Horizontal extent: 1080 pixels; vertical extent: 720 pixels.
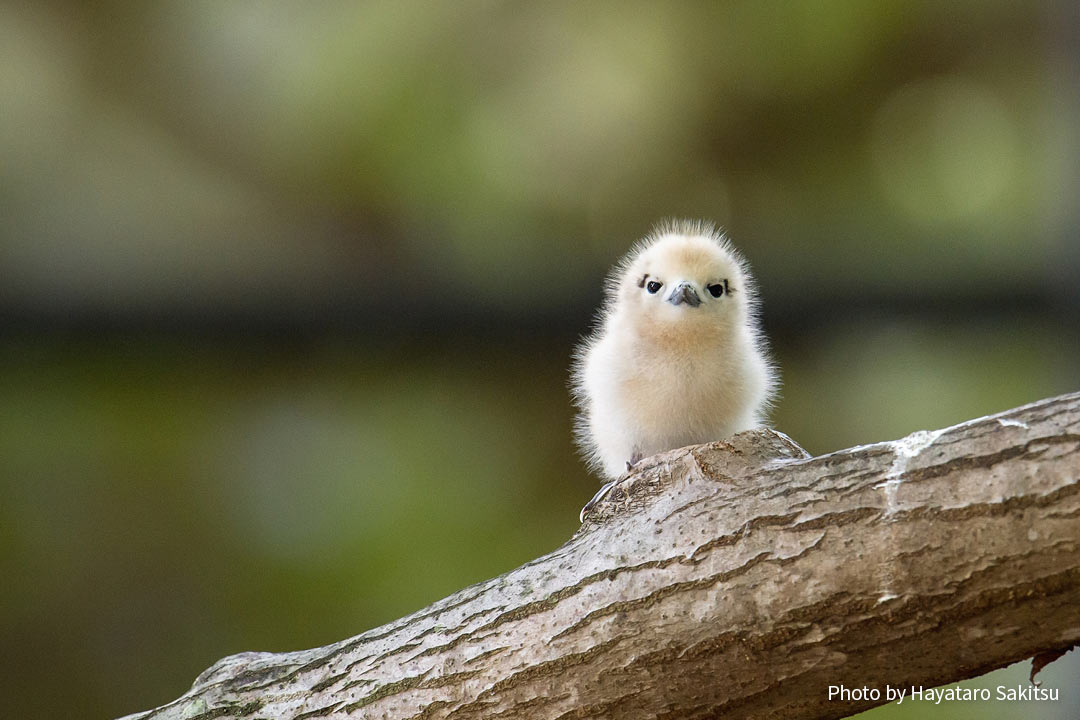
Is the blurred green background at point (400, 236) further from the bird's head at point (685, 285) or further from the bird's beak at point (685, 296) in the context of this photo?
the bird's beak at point (685, 296)

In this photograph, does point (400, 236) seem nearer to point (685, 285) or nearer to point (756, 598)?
point (685, 285)

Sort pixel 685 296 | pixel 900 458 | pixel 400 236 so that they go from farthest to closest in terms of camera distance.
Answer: pixel 400 236
pixel 685 296
pixel 900 458

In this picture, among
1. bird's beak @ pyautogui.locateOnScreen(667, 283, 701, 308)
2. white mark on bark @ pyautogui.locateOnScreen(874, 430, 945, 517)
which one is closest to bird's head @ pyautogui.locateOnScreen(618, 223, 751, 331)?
bird's beak @ pyautogui.locateOnScreen(667, 283, 701, 308)

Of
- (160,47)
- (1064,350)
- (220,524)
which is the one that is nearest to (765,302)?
(1064,350)

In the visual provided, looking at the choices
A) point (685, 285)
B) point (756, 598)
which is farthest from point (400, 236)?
point (756, 598)

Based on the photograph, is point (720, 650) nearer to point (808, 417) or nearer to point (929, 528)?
point (929, 528)

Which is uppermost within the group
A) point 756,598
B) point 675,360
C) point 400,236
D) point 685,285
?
point 400,236
